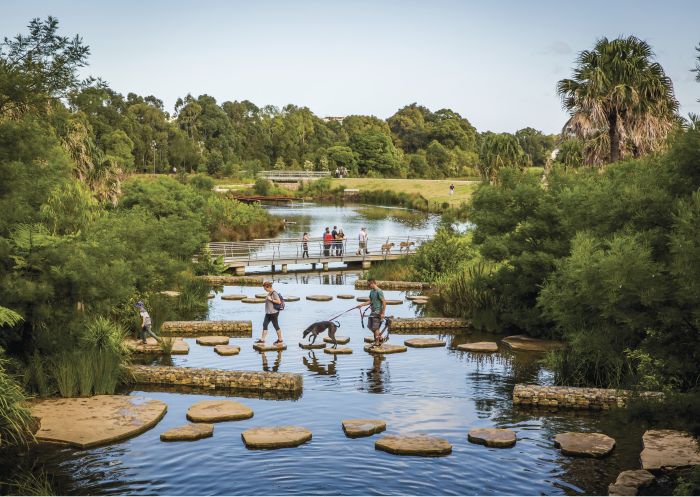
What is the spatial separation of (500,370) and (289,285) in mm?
14978

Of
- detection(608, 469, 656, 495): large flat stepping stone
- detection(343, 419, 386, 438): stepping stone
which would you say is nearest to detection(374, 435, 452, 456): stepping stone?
detection(343, 419, 386, 438): stepping stone

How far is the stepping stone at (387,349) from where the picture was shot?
18.3m

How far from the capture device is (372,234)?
186ft

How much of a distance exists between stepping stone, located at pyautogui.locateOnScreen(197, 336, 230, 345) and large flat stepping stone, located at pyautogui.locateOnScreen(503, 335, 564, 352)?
270 inches

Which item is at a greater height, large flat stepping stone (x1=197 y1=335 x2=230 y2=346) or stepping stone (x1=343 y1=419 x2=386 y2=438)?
large flat stepping stone (x1=197 y1=335 x2=230 y2=346)

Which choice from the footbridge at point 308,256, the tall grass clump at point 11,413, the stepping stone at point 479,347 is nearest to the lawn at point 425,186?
the footbridge at point 308,256

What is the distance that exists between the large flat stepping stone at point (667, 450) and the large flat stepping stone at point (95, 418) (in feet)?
24.4

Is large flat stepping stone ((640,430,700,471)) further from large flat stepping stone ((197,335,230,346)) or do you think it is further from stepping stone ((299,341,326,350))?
large flat stepping stone ((197,335,230,346))

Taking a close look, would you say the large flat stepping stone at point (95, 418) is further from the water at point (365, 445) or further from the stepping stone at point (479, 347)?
the stepping stone at point (479, 347)

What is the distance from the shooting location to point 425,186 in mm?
92000

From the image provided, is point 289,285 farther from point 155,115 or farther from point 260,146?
point 260,146

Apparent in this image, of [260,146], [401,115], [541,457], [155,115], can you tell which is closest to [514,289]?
[541,457]

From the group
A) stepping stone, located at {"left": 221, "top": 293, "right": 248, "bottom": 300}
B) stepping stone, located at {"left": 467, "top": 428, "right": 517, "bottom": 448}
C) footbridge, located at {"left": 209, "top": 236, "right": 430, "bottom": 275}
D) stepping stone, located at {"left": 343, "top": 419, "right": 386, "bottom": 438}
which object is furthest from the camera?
footbridge, located at {"left": 209, "top": 236, "right": 430, "bottom": 275}

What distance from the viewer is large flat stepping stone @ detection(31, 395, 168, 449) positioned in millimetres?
11914
